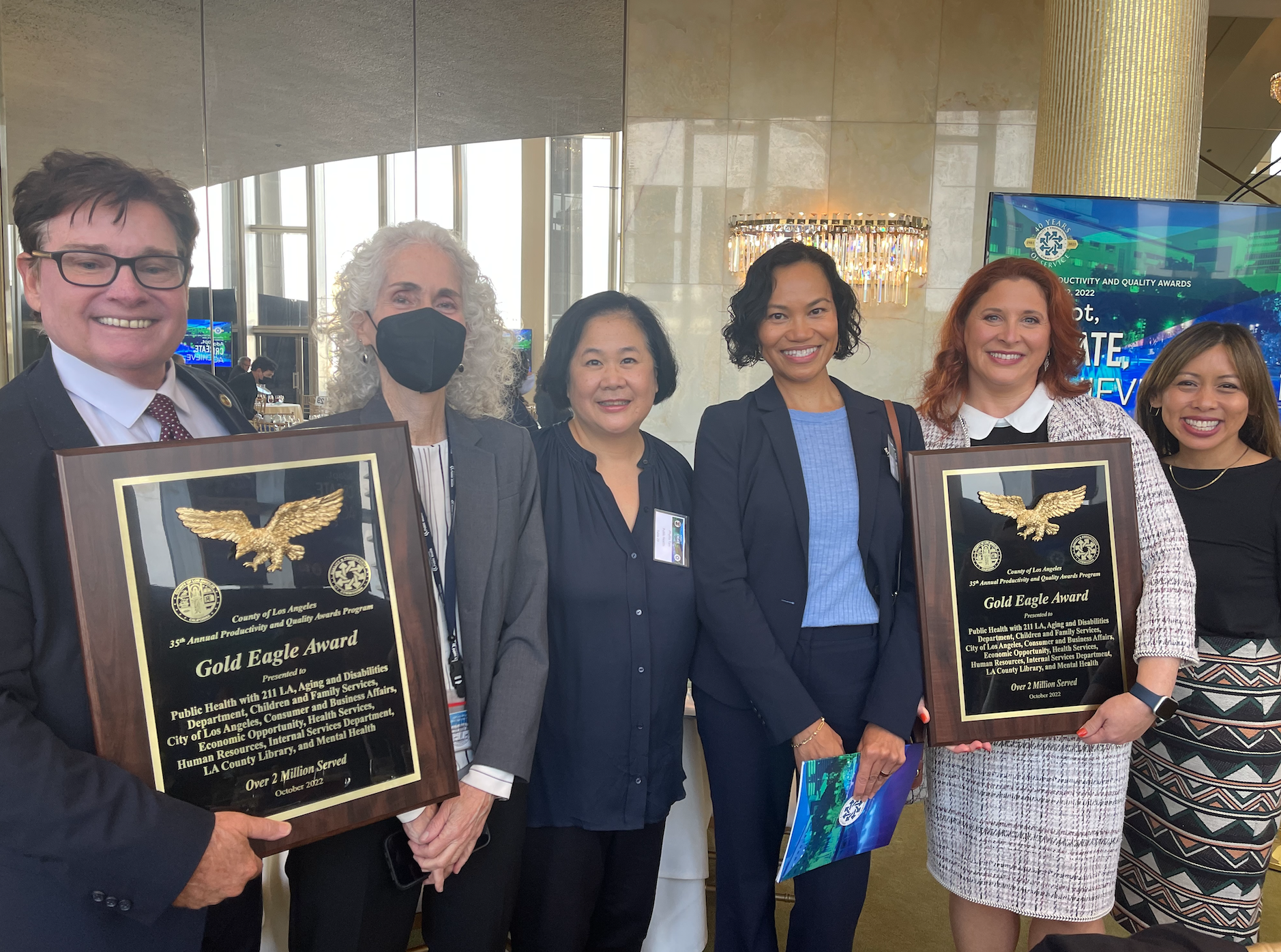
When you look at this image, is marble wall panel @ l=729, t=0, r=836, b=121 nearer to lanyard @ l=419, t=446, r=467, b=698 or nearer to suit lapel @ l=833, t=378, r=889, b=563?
suit lapel @ l=833, t=378, r=889, b=563

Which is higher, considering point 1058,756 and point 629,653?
point 629,653

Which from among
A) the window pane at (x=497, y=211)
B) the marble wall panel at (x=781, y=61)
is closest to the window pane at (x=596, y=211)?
the window pane at (x=497, y=211)

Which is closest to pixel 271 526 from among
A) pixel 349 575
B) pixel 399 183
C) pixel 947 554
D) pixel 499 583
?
pixel 349 575

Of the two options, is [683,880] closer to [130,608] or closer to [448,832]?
[448,832]

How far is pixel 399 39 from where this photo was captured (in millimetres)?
6719

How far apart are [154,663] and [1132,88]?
4.47 m

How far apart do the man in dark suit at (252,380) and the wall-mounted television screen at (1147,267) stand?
5.32 meters

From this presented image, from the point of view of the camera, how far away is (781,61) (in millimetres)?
Answer: 7289

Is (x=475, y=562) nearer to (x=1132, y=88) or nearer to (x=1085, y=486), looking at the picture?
(x=1085, y=486)

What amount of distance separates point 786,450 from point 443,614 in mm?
868

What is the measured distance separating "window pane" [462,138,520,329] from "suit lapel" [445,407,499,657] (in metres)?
5.36

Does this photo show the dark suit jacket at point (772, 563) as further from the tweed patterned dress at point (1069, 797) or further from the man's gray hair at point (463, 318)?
the man's gray hair at point (463, 318)

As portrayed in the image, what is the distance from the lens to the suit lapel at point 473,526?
1658 mm

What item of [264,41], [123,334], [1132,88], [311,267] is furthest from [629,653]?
[264,41]
